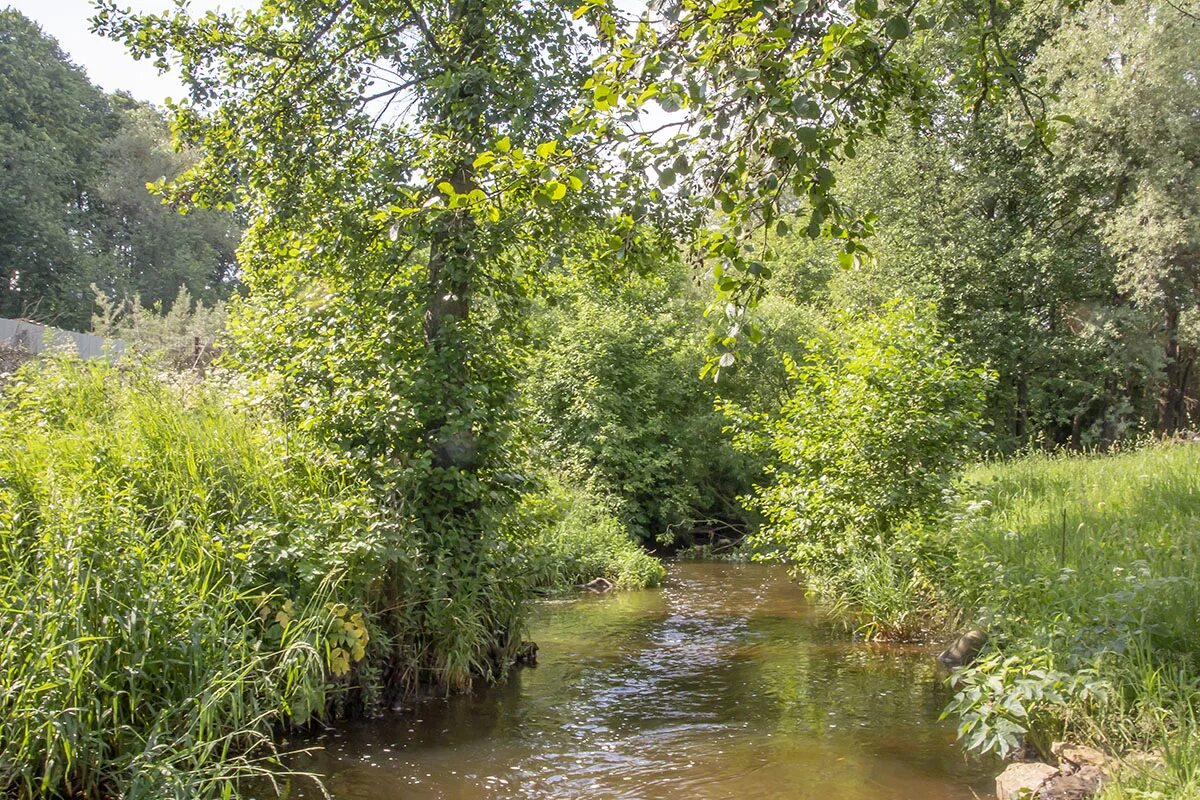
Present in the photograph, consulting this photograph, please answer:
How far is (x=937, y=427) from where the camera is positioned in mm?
9703

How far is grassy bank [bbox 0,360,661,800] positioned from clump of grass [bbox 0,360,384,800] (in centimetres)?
2

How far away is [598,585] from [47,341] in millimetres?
9291

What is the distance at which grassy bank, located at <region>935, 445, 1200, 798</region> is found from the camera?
454cm

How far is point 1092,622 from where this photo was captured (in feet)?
17.8

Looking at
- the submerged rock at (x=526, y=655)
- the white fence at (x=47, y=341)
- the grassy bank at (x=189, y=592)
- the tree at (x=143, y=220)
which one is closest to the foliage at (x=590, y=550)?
the submerged rock at (x=526, y=655)

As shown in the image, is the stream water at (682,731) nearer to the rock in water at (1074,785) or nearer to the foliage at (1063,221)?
the rock in water at (1074,785)

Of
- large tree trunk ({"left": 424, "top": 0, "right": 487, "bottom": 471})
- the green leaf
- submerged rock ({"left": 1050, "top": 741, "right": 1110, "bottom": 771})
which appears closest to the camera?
the green leaf

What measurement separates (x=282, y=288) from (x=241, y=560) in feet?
12.1

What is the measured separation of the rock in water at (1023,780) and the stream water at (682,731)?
0.24m

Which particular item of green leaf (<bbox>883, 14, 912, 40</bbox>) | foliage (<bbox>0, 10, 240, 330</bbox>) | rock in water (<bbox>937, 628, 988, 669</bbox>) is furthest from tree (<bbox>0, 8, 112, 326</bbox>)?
green leaf (<bbox>883, 14, 912, 40</bbox>)

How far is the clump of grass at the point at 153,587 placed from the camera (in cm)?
451

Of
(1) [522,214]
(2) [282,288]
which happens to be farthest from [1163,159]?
(2) [282,288]

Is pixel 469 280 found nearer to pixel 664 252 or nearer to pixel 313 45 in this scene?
pixel 664 252

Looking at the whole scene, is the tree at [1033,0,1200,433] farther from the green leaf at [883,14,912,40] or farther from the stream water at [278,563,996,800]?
the green leaf at [883,14,912,40]
